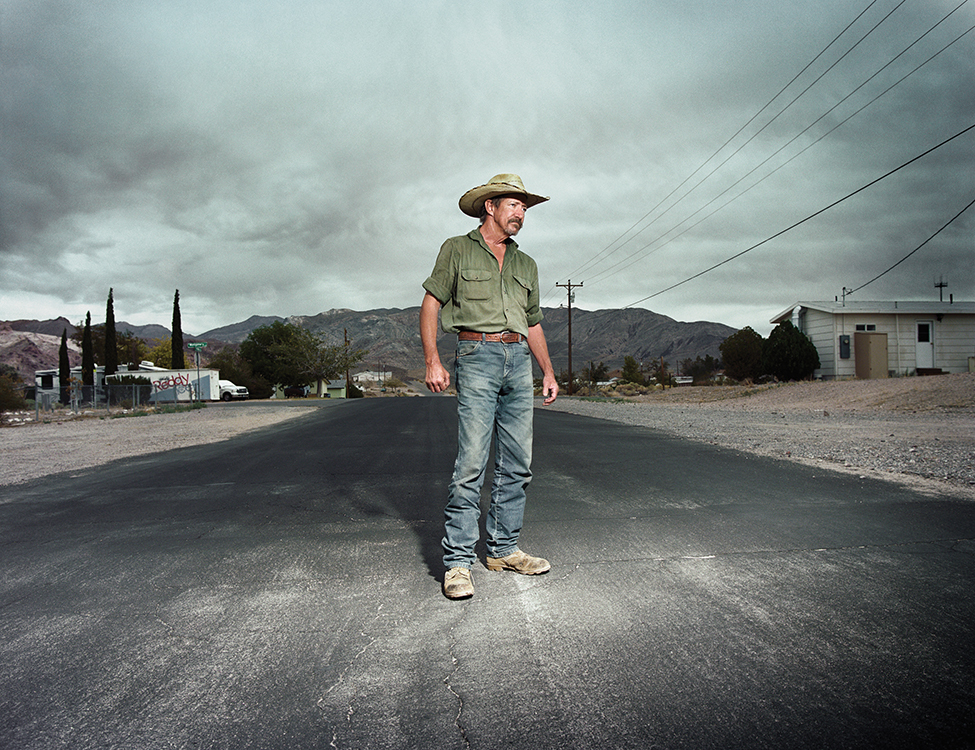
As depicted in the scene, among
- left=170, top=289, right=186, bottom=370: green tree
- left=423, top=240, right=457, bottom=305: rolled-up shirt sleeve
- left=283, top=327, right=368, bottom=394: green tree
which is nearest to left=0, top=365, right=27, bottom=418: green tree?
left=423, top=240, right=457, bottom=305: rolled-up shirt sleeve

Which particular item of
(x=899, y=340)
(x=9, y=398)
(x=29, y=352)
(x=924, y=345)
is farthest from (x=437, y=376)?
(x=29, y=352)

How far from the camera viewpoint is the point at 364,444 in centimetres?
1025

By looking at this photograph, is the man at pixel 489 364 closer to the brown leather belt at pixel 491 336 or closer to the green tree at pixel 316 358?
the brown leather belt at pixel 491 336

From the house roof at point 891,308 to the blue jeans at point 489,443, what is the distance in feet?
99.6

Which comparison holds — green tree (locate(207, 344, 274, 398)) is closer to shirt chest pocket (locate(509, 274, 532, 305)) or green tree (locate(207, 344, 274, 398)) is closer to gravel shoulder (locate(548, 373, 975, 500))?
gravel shoulder (locate(548, 373, 975, 500))

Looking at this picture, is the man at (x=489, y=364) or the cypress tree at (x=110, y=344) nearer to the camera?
the man at (x=489, y=364)

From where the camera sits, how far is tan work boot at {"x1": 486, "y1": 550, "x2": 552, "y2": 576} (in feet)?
9.82

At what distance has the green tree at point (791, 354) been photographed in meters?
28.7

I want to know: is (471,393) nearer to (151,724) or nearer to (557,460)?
(151,724)

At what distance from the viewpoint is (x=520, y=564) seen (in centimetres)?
304

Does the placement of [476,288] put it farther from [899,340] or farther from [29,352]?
[29,352]

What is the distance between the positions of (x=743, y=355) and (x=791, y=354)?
7.43 meters

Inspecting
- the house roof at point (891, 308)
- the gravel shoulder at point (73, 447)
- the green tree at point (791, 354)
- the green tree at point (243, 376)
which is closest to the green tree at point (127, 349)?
the green tree at point (243, 376)

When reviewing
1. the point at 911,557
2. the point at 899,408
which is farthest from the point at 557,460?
the point at 899,408
